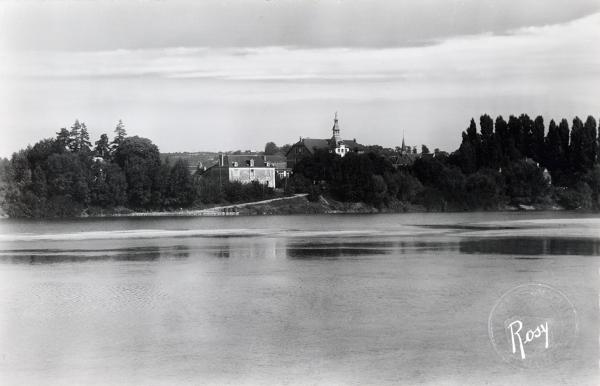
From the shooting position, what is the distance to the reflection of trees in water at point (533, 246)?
3625 cm

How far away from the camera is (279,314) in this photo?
20203 mm

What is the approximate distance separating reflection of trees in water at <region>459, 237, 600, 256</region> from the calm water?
0.19 meters

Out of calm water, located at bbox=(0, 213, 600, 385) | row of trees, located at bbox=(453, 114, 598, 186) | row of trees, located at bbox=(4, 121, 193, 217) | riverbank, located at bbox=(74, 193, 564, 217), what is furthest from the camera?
row of trees, located at bbox=(453, 114, 598, 186)

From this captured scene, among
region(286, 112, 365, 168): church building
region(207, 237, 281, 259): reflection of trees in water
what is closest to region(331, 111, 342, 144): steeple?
region(286, 112, 365, 168): church building

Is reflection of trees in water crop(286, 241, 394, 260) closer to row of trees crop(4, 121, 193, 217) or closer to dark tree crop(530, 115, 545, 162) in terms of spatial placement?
row of trees crop(4, 121, 193, 217)

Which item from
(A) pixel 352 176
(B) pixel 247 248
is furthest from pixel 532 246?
(A) pixel 352 176

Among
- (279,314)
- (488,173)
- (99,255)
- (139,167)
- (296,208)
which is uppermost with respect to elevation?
(139,167)

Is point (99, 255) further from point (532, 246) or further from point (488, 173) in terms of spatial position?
point (488, 173)

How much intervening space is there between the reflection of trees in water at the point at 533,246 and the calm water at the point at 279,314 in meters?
0.19

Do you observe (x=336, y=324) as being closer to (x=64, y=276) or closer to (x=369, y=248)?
(x=64, y=276)

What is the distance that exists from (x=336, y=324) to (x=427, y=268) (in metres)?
11.8

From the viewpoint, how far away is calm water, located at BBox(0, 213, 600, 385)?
14.7m

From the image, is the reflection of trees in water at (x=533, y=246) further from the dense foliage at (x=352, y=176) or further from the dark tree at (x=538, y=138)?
the dark tree at (x=538, y=138)

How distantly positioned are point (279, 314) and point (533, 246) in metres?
22.8
